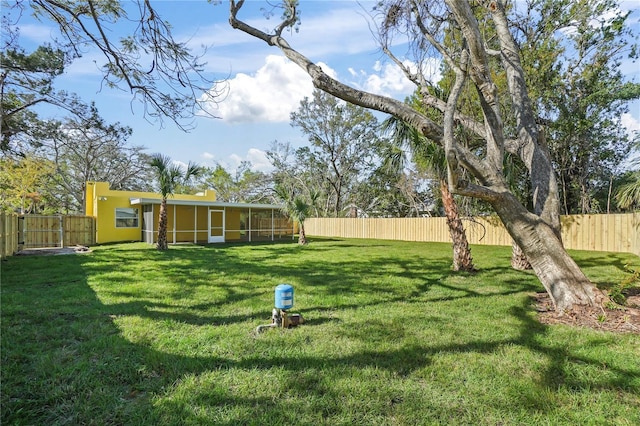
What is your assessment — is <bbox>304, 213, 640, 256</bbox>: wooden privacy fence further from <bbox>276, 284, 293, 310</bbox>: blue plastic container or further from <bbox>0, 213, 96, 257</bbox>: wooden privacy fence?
<bbox>0, 213, 96, 257</bbox>: wooden privacy fence

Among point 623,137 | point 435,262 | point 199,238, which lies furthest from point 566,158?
point 199,238

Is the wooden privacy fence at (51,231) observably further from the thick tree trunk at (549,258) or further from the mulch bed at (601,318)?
the mulch bed at (601,318)

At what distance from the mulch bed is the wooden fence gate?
17.0 m

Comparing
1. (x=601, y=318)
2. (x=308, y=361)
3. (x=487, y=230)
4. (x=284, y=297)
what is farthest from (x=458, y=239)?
(x=487, y=230)

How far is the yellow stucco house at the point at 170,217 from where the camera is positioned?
Result: 51.9 feet

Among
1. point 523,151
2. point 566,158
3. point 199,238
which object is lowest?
point 199,238

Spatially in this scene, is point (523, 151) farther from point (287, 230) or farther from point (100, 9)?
point (287, 230)

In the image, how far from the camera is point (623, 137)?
45.2 ft

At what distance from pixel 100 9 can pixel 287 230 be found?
17087 mm

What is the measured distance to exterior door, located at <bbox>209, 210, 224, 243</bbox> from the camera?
57.5 feet

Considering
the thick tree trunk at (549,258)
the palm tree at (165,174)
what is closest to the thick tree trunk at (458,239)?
the thick tree trunk at (549,258)

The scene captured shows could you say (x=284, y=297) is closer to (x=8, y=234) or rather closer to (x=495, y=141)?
(x=495, y=141)

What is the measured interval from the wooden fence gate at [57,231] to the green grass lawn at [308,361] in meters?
10.8

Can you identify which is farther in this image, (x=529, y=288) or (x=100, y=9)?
(x=529, y=288)
